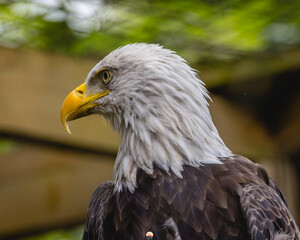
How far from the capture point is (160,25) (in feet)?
14.7

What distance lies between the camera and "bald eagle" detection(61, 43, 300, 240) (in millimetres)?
2674

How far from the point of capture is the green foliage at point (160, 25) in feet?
13.6

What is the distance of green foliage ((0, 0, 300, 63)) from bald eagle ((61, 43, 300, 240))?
120cm

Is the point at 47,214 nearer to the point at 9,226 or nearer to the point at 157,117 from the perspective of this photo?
the point at 9,226

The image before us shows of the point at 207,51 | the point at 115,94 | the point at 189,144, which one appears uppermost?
the point at 207,51

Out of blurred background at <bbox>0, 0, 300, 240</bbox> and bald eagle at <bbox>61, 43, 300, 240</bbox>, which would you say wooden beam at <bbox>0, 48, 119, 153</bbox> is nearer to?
blurred background at <bbox>0, 0, 300, 240</bbox>

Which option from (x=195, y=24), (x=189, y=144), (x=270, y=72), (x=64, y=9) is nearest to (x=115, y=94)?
(x=189, y=144)

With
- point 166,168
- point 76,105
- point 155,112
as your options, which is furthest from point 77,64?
point 166,168

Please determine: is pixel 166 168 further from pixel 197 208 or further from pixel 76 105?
pixel 76 105

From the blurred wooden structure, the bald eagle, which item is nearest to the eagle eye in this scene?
the bald eagle

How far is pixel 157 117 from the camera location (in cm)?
291

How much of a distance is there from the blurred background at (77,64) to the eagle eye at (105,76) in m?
A: 1.13

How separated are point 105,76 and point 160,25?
4.86 ft

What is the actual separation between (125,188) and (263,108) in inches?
102
